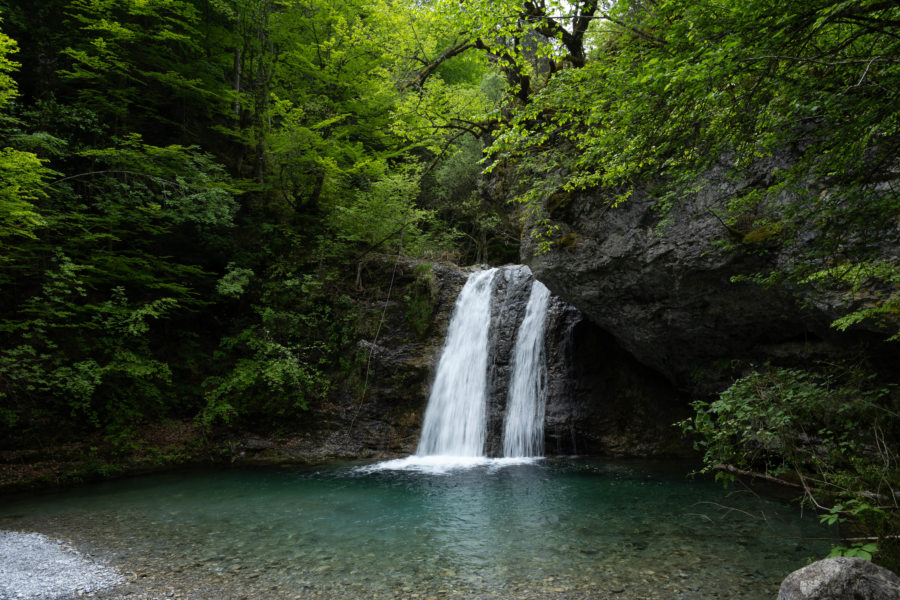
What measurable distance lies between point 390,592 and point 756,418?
364 centimetres

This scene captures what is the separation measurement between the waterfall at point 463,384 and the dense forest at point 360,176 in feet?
7.83

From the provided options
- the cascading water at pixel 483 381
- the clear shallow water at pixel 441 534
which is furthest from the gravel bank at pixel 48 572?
the cascading water at pixel 483 381

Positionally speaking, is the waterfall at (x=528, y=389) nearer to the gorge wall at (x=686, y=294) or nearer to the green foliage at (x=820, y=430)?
the gorge wall at (x=686, y=294)

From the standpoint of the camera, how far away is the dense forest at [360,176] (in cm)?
334

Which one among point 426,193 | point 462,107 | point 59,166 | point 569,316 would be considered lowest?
point 569,316

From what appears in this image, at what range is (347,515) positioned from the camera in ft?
21.0

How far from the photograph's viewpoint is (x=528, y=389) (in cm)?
1059

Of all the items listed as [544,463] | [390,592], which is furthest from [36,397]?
[544,463]

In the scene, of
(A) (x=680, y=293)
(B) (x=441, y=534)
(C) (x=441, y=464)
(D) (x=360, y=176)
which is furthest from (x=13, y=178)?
(A) (x=680, y=293)

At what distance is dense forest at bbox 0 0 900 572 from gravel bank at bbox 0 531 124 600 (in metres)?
3.91

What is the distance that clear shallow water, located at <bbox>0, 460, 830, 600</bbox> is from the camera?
4156mm

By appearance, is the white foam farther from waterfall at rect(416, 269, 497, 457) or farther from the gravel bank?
the gravel bank

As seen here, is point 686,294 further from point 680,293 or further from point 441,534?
point 441,534

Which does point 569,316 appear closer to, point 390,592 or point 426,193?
point 390,592
